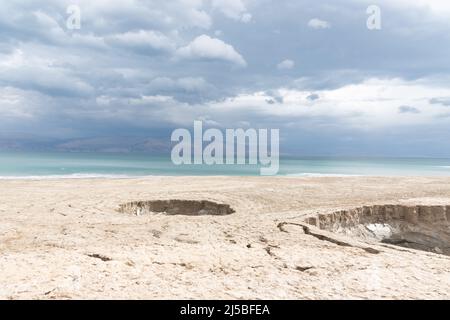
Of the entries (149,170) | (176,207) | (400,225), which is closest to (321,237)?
(400,225)

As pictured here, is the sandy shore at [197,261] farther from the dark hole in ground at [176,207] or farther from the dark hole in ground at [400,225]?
the dark hole in ground at [176,207]

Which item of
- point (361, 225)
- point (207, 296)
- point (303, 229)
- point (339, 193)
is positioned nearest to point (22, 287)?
point (207, 296)

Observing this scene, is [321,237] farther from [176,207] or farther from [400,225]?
[176,207]

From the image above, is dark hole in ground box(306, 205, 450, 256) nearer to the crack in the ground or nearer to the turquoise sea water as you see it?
the crack in the ground

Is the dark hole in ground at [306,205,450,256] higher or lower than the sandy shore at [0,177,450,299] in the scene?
lower

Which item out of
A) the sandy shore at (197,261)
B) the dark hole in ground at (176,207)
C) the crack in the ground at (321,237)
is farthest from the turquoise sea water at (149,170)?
the crack in the ground at (321,237)

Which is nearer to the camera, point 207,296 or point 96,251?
point 207,296

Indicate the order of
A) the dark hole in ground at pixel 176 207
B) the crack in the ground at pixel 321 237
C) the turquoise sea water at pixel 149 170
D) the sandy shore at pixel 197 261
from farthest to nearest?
the turquoise sea water at pixel 149 170
the dark hole in ground at pixel 176 207
the crack in the ground at pixel 321 237
the sandy shore at pixel 197 261

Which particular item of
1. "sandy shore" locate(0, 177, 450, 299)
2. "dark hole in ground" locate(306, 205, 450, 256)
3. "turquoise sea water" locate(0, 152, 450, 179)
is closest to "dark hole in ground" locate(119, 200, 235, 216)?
"sandy shore" locate(0, 177, 450, 299)

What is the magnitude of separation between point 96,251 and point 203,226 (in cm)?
262

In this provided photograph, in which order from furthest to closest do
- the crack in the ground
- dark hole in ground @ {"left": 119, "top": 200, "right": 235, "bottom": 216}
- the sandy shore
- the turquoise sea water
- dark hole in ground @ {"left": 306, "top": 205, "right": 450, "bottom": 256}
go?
the turquoise sea water < dark hole in ground @ {"left": 119, "top": 200, "right": 235, "bottom": 216} < dark hole in ground @ {"left": 306, "top": 205, "right": 450, "bottom": 256} < the crack in the ground < the sandy shore

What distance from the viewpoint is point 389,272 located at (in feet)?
17.4

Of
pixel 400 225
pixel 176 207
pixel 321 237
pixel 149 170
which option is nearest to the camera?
pixel 321 237

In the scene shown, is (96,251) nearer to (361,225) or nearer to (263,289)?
(263,289)
